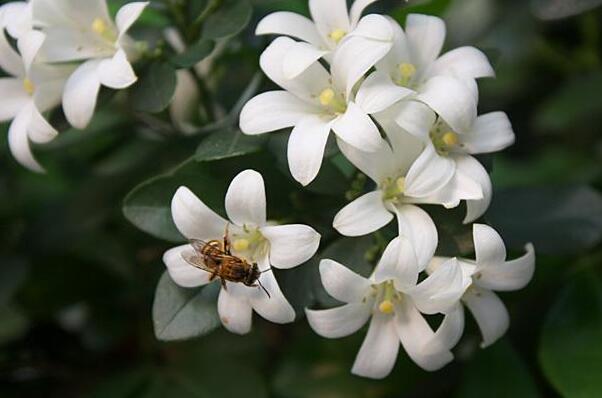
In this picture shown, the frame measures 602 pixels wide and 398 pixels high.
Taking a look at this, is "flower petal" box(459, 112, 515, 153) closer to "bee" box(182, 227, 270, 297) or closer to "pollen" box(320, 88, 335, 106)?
"pollen" box(320, 88, 335, 106)

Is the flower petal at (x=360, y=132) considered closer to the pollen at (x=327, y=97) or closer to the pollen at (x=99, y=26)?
the pollen at (x=327, y=97)

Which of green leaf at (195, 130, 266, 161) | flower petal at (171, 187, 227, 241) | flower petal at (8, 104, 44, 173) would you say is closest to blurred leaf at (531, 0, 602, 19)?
green leaf at (195, 130, 266, 161)

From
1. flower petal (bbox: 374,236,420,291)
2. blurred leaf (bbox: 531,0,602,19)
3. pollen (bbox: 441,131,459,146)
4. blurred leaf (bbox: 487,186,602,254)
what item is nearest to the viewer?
flower petal (bbox: 374,236,420,291)

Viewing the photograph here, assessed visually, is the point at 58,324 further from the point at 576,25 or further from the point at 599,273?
the point at 576,25

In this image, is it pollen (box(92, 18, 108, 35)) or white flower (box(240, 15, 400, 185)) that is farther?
pollen (box(92, 18, 108, 35))

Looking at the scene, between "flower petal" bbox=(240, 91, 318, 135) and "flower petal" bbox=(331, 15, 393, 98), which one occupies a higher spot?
"flower petal" bbox=(331, 15, 393, 98)

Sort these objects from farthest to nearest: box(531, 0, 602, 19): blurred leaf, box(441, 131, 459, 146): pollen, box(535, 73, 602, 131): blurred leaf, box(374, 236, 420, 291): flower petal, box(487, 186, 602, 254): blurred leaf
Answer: box(535, 73, 602, 131): blurred leaf < box(531, 0, 602, 19): blurred leaf < box(487, 186, 602, 254): blurred leaf < box(441, 131, 459, 146): pollen < box(374, 236, 420, 291): flower petal

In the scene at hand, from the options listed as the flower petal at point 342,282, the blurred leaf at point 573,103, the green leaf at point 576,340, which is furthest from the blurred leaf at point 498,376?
the blurred leaf at point 573,103
